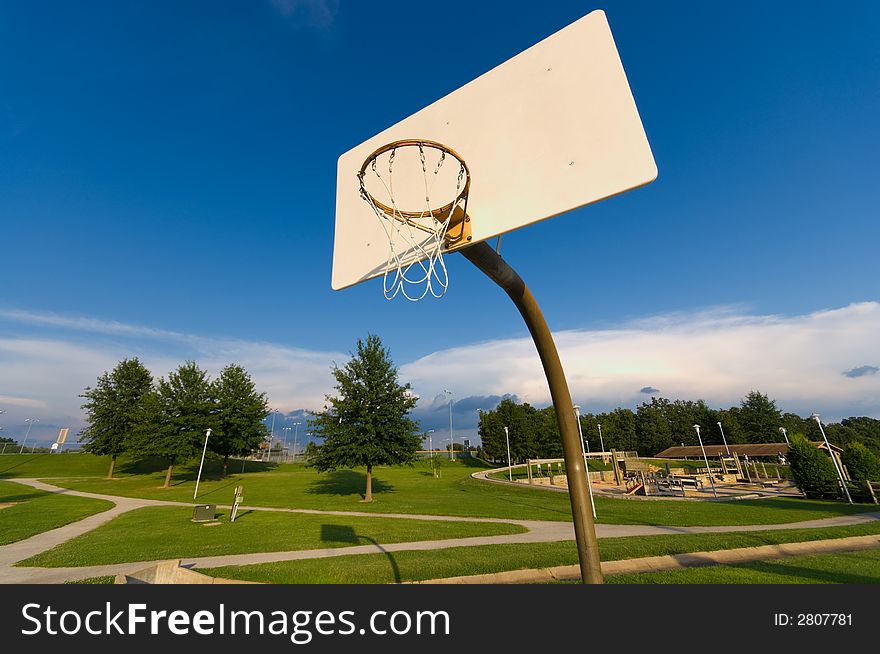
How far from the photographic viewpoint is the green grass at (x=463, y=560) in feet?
26.0

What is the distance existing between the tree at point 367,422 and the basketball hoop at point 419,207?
1916 centimetres

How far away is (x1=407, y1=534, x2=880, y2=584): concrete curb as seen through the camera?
766cm

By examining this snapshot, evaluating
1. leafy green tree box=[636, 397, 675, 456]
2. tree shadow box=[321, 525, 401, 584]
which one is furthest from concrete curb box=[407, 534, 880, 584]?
leafy green tree box=[636, 397, 675, 456]

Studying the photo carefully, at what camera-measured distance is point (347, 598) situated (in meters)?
4.58

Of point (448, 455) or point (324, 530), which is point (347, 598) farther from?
point (448, 455)

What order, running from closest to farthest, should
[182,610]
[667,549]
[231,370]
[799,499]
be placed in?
[182,610] → [667,549] → [799,499] → [231,370]

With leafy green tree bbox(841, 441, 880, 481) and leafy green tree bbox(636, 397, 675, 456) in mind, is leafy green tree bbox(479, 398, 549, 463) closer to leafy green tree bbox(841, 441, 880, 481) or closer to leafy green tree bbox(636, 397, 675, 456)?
leafy green tree bbox(636, 397, 675, 456)

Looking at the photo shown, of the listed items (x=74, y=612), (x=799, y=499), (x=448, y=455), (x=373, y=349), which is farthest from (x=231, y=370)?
(x=448, y=455)

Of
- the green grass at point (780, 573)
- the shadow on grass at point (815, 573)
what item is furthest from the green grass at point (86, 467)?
the shadow on grass at point (815, 573)

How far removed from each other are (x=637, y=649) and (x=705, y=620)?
1.39m

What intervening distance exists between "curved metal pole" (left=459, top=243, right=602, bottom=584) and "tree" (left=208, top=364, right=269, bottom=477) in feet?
129

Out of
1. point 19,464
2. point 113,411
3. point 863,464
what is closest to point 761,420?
point 863,464

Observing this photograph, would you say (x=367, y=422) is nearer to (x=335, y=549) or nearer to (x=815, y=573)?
(x=335, y=549)

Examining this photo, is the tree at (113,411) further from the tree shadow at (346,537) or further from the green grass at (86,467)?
the tree shadow at (346,537)
